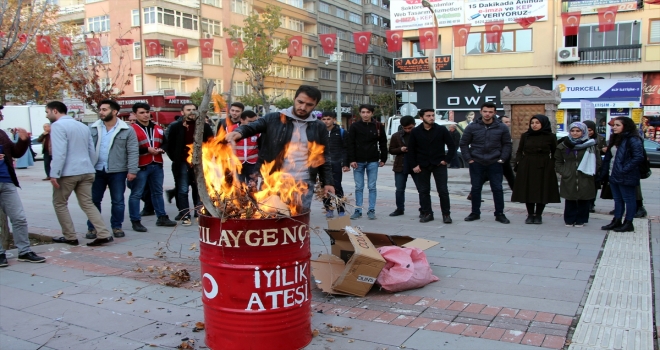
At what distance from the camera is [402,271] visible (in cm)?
499

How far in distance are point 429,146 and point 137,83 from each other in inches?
1544

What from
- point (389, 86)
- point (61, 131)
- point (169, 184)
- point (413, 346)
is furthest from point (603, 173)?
point (389, 86)

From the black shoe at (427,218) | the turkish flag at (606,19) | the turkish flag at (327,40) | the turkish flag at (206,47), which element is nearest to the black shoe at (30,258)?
the black shoe at (427,218)

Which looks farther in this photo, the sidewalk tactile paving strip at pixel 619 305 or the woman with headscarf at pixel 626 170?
the woman with headscarf at pixel 626 170

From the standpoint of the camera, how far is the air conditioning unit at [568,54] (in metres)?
31.5

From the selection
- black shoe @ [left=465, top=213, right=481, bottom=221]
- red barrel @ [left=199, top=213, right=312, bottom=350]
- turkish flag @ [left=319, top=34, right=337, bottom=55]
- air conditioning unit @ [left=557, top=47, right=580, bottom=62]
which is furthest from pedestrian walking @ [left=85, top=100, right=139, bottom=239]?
air conditioning unit @ [left=557, top=47, right=580, bottom=62]

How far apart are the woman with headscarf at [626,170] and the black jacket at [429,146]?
2318 mm

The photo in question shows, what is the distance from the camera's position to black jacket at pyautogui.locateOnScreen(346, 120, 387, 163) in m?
9.02

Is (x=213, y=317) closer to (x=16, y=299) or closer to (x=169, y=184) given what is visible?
(x=16, y=299)

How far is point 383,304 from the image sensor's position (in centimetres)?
470

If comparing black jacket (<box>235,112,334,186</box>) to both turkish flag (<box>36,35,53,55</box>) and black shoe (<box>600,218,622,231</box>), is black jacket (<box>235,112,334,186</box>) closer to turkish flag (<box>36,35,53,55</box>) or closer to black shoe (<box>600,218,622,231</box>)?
black shoe (<box>600,218,622,231</box>)

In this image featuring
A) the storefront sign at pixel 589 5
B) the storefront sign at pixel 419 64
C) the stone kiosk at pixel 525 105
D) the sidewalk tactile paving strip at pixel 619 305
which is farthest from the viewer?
the storefront sign at pixel 419 64

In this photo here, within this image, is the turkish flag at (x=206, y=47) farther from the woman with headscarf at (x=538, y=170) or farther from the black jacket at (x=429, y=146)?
the woman with headscarf at (x=538, y=170)

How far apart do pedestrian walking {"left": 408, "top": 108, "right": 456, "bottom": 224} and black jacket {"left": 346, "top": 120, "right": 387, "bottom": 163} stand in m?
0.59
